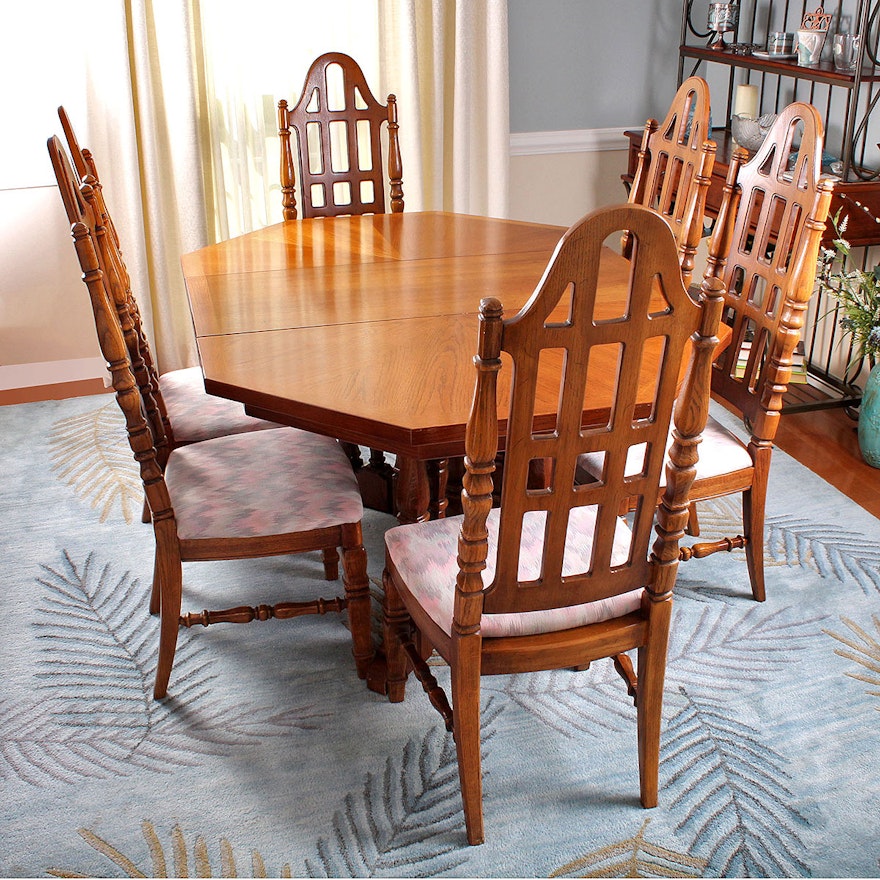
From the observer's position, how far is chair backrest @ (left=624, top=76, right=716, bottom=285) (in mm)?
2582

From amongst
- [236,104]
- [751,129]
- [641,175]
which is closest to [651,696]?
[641,175]

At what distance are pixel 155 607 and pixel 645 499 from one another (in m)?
1.39

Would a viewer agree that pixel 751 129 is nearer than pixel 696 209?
No

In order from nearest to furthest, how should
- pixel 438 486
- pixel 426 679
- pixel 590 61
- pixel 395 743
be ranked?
1. pixel 426 679
2. pixel 395 743
3. pixel 438 486
4. pixel 590 61

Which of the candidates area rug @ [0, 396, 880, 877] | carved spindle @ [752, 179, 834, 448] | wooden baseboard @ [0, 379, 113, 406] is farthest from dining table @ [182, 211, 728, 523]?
wooden baseboard @ [0, 379, 113, 406]

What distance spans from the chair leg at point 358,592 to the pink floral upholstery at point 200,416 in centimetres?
54

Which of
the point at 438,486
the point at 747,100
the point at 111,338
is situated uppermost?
the point at 747,100

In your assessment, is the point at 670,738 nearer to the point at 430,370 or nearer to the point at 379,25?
the point at 430,370

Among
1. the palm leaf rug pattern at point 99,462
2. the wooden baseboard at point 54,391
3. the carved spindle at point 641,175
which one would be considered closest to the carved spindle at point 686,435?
the carved spindle at point 641,175

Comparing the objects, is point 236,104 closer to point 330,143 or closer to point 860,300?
point 330,143

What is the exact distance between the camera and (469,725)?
65.8 inches

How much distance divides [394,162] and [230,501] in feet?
5.41

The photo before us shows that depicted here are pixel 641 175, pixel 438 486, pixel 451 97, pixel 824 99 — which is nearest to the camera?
pixel 438 486

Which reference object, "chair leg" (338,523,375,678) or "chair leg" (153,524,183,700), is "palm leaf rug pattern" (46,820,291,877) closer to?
"chair leg" (153,524,183,700)
